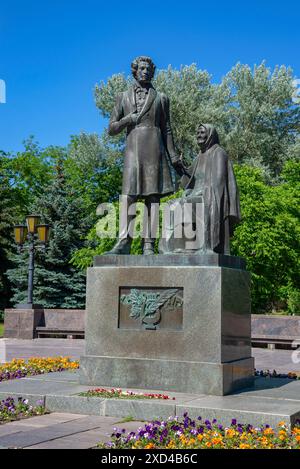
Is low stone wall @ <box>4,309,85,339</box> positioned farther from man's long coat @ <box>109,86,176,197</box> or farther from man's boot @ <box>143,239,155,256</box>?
man's long coat @ <box>109,86,176,197</box>

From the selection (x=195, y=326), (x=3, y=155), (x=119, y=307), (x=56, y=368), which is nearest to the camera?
(x=195, y=326)

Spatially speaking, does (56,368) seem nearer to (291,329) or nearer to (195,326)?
(195,326)

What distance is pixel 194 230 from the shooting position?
8219 mm

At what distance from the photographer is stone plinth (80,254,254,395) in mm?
7539

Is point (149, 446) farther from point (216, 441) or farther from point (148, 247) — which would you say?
point (148, 247)

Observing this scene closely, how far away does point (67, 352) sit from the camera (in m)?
15.2

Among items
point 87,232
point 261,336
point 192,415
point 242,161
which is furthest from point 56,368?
point 242,161

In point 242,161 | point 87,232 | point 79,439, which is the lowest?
point 79,439

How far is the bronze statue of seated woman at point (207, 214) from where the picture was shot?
8125 mm

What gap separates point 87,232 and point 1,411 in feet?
72.2

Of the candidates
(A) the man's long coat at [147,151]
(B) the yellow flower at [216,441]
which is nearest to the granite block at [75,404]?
(B) the yellow flower at [216,441]

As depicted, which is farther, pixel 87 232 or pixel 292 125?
pixel 292 125

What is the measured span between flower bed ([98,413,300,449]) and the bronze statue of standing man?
3327mm

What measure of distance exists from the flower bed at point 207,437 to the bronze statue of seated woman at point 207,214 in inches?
108
